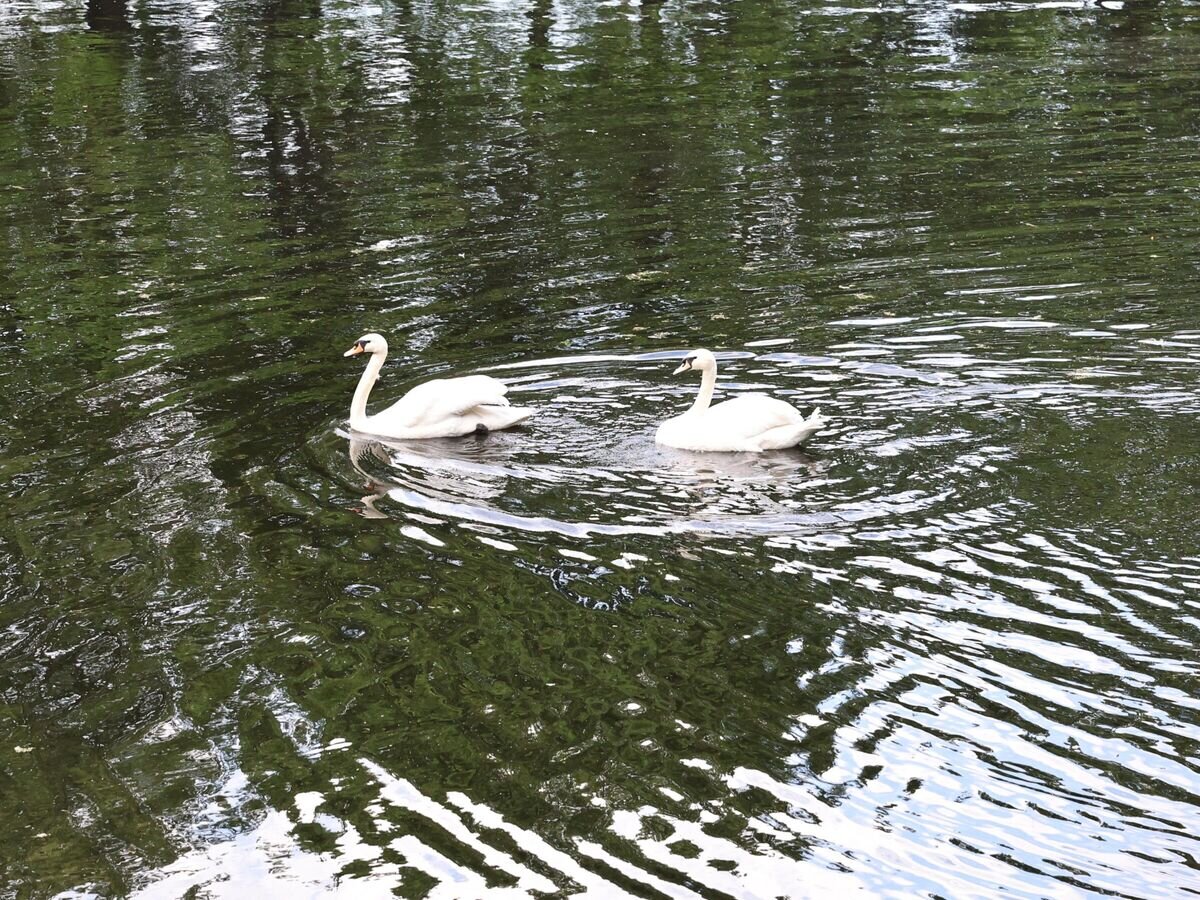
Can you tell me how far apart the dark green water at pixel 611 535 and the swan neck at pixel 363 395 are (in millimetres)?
285

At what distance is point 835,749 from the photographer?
24.5ft

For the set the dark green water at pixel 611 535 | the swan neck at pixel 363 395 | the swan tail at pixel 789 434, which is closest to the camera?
the dark green water at pixel 611 535

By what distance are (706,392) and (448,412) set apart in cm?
195

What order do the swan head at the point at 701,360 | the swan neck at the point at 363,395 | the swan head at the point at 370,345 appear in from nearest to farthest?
1. the swan head at the point at 701,360
2. the swan neck at the point at 363,395
3. the swan head at the point at 370,345

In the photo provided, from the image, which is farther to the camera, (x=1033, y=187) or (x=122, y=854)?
(x=1033, y=187)

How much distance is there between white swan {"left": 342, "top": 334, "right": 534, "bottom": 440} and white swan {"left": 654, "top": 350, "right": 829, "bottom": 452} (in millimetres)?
1491

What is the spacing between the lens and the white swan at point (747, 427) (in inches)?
446

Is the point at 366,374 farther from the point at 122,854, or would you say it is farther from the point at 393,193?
the point at 393,193

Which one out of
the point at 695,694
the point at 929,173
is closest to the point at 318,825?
the point at 695,694

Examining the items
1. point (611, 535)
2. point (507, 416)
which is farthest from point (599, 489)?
point (507, 416)

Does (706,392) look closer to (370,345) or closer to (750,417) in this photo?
(750,417)

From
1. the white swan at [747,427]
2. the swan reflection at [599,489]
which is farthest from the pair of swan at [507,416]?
the swan reflection at [599,489]

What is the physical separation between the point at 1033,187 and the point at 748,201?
3460 mm

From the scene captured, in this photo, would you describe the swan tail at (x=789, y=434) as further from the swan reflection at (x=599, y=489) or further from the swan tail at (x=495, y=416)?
the swan tail at (x=495, y=416)
